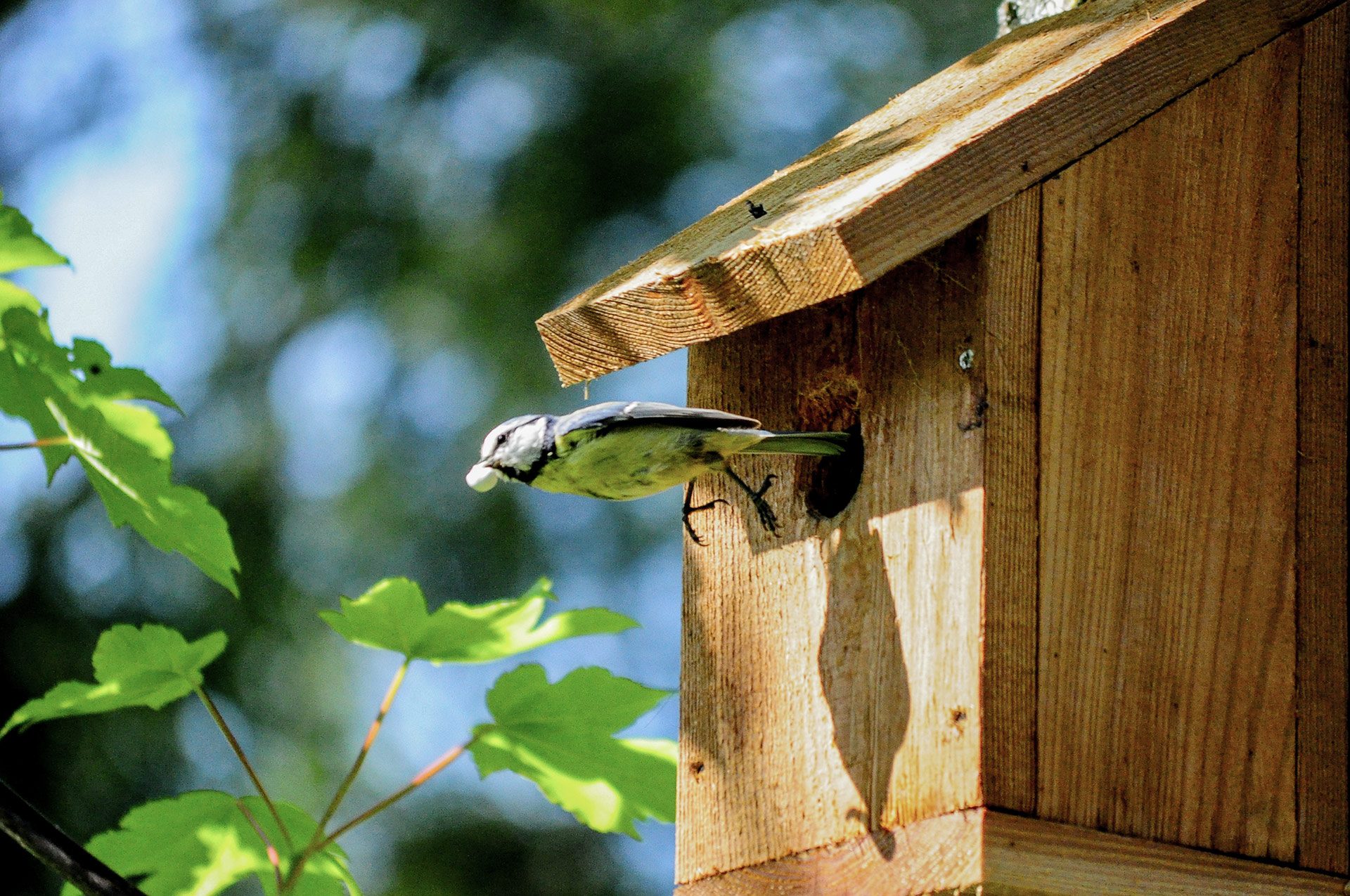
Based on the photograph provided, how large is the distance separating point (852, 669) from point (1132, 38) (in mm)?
1001

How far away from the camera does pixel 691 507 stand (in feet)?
7.72

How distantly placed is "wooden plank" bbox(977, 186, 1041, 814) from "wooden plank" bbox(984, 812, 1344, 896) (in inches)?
1.8

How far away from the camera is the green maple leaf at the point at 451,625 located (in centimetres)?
147

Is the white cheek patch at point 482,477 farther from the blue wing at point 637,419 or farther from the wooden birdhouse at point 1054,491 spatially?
the wooden birdhouse at point 1054,491

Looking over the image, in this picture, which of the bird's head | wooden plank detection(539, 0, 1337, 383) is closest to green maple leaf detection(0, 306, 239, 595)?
wooden plank detection(539, 0, 1337, 383)

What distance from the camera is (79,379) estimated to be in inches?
53.1

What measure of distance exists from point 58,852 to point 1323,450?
5.91ft

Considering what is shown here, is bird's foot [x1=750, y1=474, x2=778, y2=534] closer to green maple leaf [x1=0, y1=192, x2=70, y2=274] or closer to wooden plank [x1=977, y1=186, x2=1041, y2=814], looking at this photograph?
wooden plank [x1=977, y1=186, x2=1041, y2=814]

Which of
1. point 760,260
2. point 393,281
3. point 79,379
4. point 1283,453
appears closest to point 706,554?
point 760,260

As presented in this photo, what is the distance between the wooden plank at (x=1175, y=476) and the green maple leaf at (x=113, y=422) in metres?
1.04

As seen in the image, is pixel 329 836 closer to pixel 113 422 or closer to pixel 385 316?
pixel 113 422

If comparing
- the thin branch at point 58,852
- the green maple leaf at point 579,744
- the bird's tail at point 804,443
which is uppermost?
the bird's tail at point 804,443

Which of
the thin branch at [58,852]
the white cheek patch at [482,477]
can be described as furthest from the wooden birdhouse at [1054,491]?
the thin branch at [58,852]

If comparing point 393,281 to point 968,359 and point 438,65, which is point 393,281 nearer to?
point 438,65
